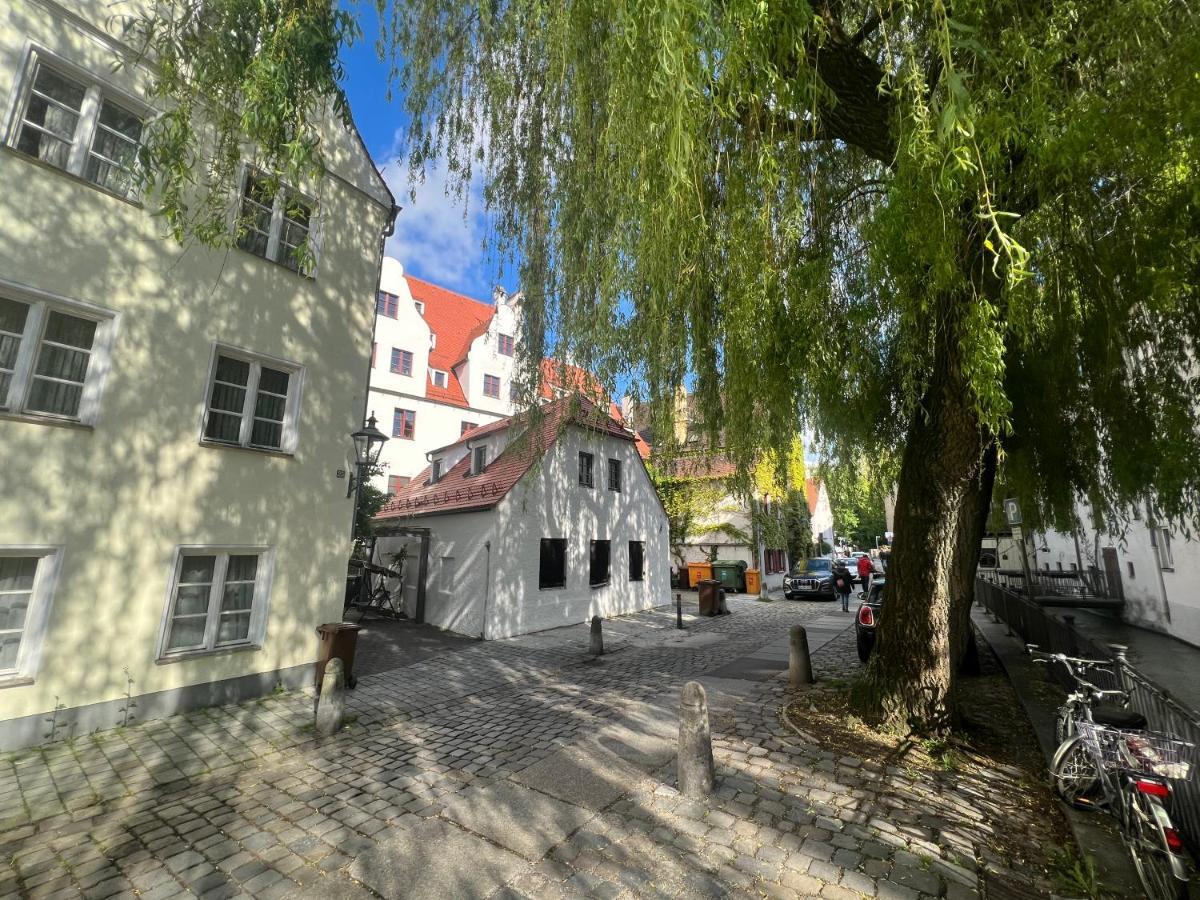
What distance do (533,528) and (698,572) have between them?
41.0ft

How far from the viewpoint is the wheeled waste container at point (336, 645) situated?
7961mm

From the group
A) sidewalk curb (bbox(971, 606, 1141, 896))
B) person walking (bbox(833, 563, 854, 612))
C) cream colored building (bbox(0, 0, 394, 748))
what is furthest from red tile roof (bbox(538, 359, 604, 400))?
person walking (bbox(833, 563, 854, 612))

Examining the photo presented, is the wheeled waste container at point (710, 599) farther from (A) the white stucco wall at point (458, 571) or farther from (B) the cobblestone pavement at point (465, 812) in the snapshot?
(B) the cobblestone pavement at point (465, 812)

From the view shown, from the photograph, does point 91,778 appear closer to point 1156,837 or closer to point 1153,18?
point 1156,837

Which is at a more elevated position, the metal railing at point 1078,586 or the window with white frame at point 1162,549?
the window with white frame at point 1162,549

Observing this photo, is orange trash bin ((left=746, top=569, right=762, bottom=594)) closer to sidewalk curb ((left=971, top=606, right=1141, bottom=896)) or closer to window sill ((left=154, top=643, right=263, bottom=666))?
sidewalk curb ((left=971, top=606, right=1141, bottom=896))

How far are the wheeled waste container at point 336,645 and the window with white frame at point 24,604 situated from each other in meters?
3.06

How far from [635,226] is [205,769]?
681cm

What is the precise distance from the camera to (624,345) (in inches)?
278

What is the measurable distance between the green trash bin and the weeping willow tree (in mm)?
16662

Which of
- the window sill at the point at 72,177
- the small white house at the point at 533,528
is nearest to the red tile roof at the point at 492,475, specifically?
the small white house at the point at 533,528

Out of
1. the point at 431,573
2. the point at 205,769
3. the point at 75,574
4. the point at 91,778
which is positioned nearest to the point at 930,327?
the point at 205,769

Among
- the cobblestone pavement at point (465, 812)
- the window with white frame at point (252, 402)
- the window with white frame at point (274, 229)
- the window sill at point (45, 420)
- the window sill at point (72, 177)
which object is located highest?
the window with white frame at point (274, 229)

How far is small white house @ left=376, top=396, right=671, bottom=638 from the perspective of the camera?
1273 centimetres
